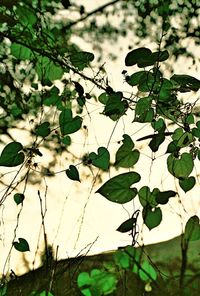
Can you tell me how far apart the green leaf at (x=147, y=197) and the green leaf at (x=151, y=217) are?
0.04 feet

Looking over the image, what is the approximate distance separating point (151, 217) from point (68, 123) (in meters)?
0.36

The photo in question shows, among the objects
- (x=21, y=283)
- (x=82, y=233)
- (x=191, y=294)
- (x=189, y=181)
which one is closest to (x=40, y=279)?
(x=21, y=283)

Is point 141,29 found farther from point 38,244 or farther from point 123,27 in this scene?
point 38,244

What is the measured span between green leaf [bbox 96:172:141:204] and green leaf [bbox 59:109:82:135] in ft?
0.71

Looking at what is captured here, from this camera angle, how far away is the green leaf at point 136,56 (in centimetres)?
96

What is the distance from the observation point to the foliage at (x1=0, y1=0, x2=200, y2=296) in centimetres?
103

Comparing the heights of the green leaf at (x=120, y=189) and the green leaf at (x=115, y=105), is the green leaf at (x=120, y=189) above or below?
below

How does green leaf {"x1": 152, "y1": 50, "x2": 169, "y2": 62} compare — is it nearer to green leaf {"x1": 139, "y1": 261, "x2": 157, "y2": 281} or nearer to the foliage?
the foliage

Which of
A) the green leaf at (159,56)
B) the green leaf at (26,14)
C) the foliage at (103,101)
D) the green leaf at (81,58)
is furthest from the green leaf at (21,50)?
the green leaf at (159,56)

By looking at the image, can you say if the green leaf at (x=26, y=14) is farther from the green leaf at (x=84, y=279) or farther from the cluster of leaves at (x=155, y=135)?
the green leaf at (x=84, y=279)

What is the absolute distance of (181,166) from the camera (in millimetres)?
1112

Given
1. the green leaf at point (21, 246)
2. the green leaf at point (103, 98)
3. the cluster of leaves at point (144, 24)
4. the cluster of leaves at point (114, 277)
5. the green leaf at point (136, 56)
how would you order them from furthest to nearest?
the cluster of leaves at point (144, 24) → the green leaf at point (103, 98) → the green leaf at point (21, 246) → the cluster of leaves at point (114, 277) → the green leaf at point (136, 56)

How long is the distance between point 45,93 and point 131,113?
36 cm

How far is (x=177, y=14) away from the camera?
5.64ft
